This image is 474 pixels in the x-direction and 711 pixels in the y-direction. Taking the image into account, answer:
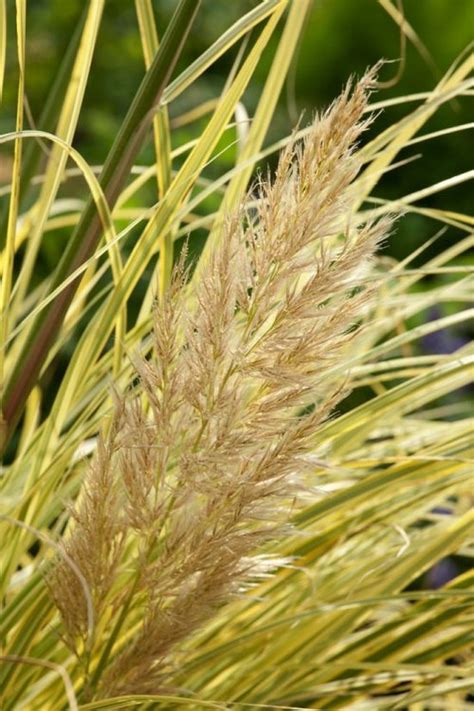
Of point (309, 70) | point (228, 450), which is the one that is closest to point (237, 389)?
point (228, 450)

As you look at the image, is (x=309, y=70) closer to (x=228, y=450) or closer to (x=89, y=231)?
(x=89, y=231)

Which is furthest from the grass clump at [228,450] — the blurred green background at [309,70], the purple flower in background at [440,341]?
the blurred green background at [309,70]

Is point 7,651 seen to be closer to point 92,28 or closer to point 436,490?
point 436,490

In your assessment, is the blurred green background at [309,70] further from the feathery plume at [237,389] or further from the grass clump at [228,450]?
the feathery plume at [237,389]

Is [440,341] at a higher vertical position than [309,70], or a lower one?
lower

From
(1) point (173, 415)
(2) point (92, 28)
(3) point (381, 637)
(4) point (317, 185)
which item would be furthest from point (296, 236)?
(3) point (381, 637)

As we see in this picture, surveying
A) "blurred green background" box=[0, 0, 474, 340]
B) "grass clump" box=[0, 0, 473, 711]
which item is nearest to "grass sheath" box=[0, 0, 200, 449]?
"grass clump" box=[0, 0, 473, 711]

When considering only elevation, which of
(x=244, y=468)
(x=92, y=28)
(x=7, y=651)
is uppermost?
(x=92, y=28)

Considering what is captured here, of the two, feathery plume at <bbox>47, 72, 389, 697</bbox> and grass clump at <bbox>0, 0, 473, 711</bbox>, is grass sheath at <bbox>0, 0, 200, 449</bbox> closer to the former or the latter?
grass clump at <bbox>0, 0, 473, 711</bbox>
